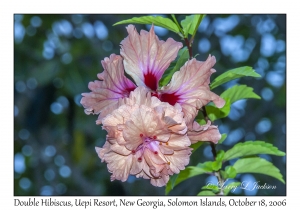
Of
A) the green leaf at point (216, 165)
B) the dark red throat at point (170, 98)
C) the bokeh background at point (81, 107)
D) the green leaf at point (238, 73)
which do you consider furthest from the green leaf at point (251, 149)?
the bokeh background at point (81, 107)

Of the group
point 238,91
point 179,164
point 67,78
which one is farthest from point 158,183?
point 67,78

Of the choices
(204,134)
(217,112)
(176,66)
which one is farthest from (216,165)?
(176,66)

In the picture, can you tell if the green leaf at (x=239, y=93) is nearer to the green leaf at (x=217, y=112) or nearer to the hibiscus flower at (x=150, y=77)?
the green leaf at (x=217, y=112)

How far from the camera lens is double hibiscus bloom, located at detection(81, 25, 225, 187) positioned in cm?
138

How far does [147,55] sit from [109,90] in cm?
16

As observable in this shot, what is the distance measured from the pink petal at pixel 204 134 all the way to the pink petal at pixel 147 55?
0.60 feet

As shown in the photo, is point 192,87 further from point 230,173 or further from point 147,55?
point 230,173

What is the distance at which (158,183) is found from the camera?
1.46 meters

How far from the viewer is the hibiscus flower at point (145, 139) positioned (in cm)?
137

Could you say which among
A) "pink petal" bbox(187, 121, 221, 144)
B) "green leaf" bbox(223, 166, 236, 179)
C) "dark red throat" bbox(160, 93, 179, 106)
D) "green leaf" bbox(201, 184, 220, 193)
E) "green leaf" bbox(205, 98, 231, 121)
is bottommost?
"green leaf" bbox(201, 184, 220, 193)

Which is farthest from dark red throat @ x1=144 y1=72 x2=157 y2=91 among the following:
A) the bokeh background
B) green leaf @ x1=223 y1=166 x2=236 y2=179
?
the bokeh background

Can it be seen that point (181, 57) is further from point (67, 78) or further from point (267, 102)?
point (267, 102)

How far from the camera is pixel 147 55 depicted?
1508mm

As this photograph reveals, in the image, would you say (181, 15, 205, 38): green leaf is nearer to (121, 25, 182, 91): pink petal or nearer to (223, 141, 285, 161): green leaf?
(121, 25, 182, 91): pink petal
